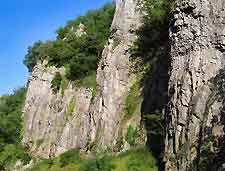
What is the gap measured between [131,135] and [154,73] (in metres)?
3.90

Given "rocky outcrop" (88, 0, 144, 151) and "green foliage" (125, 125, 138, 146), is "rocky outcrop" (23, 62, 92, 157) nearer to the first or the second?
"rocky outcrop" (88, 0, 144, 151)

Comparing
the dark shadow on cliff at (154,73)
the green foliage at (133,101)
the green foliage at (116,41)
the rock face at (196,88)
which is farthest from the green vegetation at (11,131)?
the rock face at (196,88)

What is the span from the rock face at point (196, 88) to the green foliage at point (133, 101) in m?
8.54

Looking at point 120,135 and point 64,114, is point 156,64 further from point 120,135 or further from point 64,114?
point 64,114

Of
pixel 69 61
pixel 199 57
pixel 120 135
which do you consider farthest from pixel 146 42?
pixel 69 61

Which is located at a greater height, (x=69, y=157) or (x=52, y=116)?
(x=52, y=116)

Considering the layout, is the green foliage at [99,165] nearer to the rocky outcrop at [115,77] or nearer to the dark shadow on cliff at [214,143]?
the rocky outcrop at [115,77]

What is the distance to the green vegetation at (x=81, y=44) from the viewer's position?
140 ft

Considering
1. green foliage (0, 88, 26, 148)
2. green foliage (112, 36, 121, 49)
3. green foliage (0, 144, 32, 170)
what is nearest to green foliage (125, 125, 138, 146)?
green foliage (112, 36, 121, 49)

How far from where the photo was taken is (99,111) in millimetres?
34125

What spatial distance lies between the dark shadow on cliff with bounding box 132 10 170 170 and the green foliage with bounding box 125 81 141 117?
61 cm

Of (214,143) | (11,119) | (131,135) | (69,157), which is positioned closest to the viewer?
(214,143)

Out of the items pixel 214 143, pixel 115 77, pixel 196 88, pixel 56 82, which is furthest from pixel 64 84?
pixel 214 143

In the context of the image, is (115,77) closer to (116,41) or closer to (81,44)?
(116,41)
